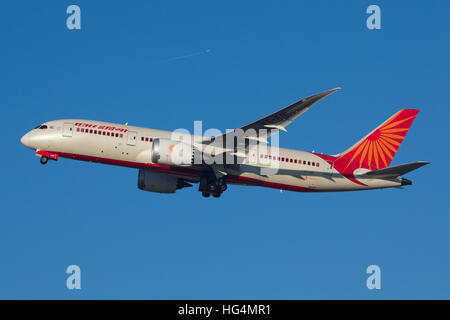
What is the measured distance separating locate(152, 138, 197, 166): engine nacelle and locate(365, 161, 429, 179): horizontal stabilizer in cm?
1368

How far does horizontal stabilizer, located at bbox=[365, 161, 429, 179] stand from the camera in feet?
178

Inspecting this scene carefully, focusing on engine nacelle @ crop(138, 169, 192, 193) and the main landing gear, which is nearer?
the main landing gear

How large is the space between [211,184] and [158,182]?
521 centimetres

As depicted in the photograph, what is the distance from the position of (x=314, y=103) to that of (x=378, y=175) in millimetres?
12121

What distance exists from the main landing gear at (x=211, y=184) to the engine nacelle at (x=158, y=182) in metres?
3.46

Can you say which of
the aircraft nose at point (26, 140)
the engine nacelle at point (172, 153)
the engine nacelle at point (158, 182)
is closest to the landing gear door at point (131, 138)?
the engine nacelle at point (172, 153)

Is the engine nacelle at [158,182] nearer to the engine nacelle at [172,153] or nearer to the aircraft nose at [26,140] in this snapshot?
the engine nacelle at [172,153]

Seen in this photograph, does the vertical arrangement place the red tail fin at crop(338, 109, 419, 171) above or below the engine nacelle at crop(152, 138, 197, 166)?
above

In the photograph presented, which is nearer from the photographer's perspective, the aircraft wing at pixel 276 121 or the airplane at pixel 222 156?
the aircraft wing at pixel 276 121

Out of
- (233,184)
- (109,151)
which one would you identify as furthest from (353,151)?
(109,151)

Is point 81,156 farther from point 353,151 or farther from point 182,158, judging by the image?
point 353,151

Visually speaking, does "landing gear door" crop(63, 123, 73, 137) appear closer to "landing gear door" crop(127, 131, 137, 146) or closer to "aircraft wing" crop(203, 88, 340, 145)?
"landing gear door" crop(127, 131, 137, 146)

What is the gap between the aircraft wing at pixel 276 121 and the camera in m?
49.4

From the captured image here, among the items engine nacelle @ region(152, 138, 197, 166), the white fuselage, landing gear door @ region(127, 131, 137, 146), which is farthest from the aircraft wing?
landing gear door @ region(127, 131, 137, 146)
